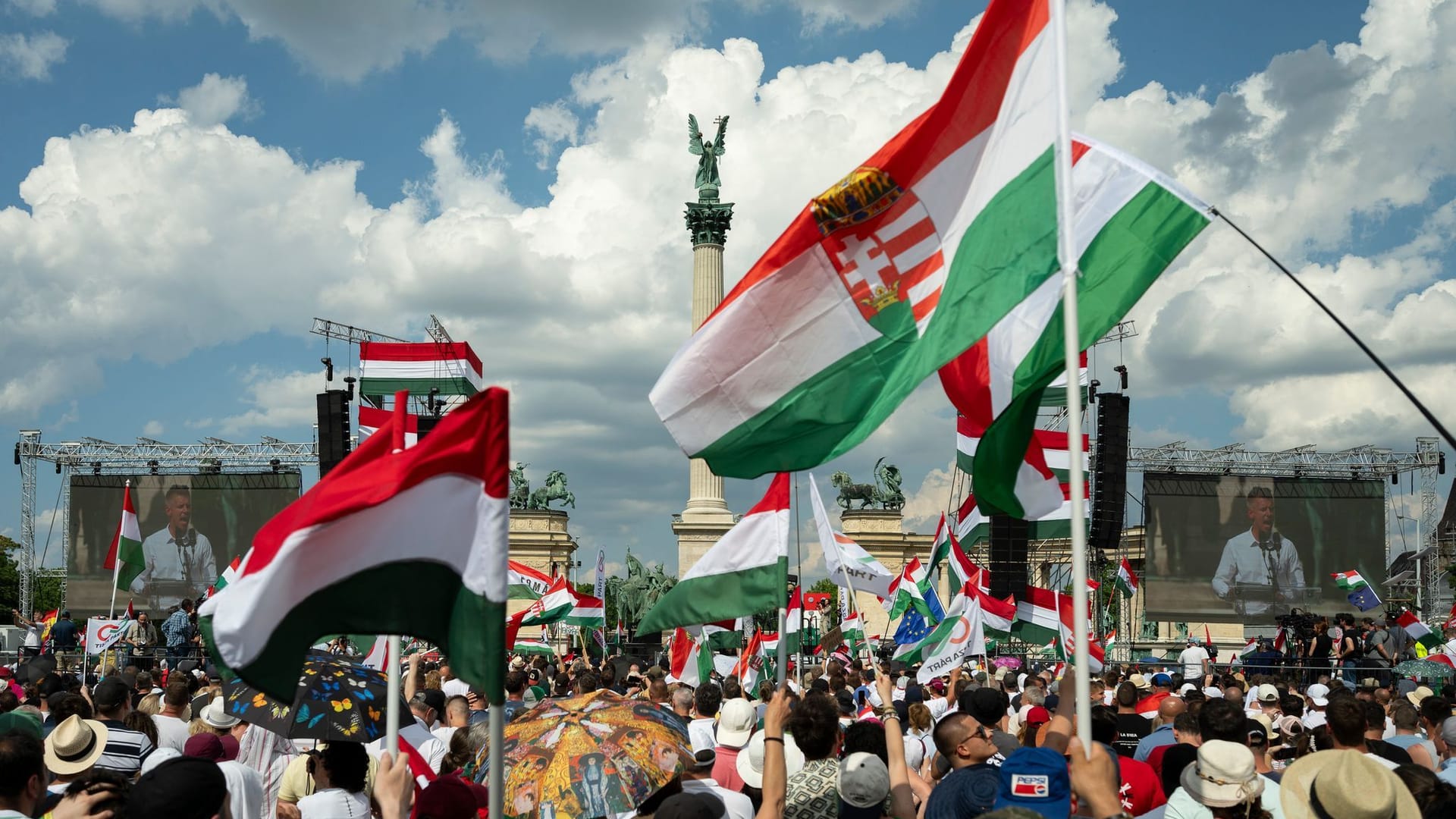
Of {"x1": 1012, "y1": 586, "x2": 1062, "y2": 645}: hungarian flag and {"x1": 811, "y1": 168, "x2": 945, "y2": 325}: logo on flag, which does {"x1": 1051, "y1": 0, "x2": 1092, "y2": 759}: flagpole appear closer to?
{"x1": 811, "y1": 168, "x2": 945, "y2": 325}: logo on flag

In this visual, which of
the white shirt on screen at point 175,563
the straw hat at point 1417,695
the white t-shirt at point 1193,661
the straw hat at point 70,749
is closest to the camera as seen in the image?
the straw hat at point 70,749

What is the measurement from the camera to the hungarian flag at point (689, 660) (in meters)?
15.1

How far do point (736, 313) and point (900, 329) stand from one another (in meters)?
0.75

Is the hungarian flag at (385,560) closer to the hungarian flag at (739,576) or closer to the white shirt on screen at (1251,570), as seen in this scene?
the hungarian flag at (739,576)

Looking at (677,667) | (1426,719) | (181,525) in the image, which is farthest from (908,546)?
(1426,719)

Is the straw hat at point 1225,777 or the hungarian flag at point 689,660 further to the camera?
the hungarian flag at point 689,660

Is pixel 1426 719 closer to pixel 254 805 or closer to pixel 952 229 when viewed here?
pixel 952 229

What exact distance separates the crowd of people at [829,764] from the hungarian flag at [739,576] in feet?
1.96

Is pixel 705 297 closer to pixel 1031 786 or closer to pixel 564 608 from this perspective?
pixel 564 608

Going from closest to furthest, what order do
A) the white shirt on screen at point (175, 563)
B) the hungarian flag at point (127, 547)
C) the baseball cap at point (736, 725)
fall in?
1. the baseball cap at point (736, 725)
2. the hungarian flag at point (127, 547)
3. the white shirt on screen at point (175, 563)

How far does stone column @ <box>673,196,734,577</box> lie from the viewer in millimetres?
59969

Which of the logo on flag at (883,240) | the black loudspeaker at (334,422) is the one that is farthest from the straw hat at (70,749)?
the black loudspeaker at (334,422)

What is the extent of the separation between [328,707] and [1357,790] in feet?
14.2

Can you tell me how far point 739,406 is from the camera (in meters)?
6.52
